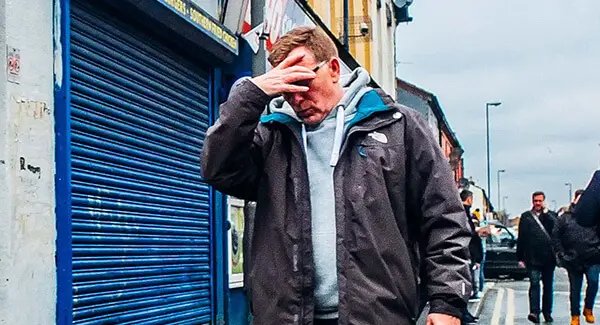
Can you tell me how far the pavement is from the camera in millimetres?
14117

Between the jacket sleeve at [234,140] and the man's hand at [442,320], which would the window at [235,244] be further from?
the man's hand at [442,320]

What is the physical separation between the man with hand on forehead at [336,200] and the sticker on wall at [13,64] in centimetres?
212

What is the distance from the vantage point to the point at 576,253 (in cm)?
1172

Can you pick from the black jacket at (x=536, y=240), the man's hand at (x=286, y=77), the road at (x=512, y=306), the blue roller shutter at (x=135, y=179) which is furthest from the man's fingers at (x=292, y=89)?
the road at (x=512, y=306)

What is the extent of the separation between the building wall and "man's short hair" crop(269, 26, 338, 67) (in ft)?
37.9

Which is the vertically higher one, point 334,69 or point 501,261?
point 334,69

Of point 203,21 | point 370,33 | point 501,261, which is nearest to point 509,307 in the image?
point 370,33

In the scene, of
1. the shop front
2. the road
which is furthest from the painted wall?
the road

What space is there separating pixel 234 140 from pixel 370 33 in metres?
18.2

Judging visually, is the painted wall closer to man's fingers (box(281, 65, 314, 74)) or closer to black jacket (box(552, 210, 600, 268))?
man's fingers (box(281, 65, 314, 74))

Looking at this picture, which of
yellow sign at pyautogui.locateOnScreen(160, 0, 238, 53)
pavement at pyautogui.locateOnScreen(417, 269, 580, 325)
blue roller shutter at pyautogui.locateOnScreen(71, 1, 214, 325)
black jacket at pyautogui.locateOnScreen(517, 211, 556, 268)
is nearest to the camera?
blue roller shutter at pyautogui.locateOnScreen(71, 1, 214, 325)

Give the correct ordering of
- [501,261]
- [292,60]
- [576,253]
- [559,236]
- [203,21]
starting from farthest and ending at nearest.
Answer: [501,261] < [559,236] < [576,253] < [203,21] < [292,60]

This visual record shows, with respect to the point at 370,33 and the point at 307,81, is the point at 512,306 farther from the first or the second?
the point at 307,81

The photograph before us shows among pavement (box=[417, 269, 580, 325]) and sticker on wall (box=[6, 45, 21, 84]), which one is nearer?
sticker on wall (box=[6, 45, 21, 84])
